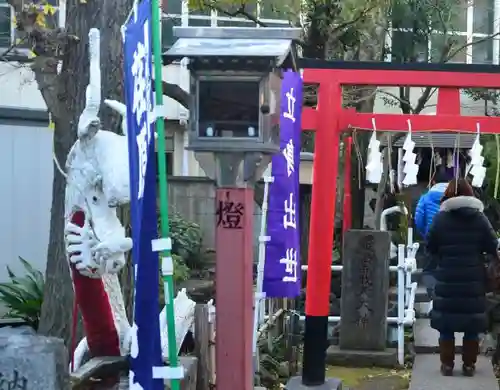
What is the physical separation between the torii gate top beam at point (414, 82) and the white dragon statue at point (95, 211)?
351 cm

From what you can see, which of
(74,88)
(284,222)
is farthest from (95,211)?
(284,222)

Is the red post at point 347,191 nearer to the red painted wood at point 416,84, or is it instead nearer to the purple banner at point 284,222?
the red painted wood at point 416,84

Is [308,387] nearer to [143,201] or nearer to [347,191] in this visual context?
[143,201]

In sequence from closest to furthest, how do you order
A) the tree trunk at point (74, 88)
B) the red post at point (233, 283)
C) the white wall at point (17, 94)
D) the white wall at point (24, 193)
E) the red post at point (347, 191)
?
the red post at point (233, 283) < the tree trunk at point (74, 88) < the red post at point (347, 191) < the white wall at point (24, 193) < the white wall at point (17, 94)

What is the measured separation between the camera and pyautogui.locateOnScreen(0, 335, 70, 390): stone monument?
3.54 metres

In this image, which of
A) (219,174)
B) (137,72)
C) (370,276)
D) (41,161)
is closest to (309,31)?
(370,276)

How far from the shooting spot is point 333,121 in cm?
834

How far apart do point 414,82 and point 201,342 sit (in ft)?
11.6

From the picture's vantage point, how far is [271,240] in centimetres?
805

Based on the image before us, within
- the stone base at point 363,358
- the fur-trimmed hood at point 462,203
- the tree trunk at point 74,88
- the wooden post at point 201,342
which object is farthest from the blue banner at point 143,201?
the stone base at point 363,358

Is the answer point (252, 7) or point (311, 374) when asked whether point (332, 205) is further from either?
point (252, 7)

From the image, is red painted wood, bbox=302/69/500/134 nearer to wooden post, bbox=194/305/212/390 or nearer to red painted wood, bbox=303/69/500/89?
red painted wood, bbox=303/69/500/89

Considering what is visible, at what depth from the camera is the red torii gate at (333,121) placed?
26.7 ft

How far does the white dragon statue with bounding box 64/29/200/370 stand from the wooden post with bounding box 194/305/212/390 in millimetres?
1107
